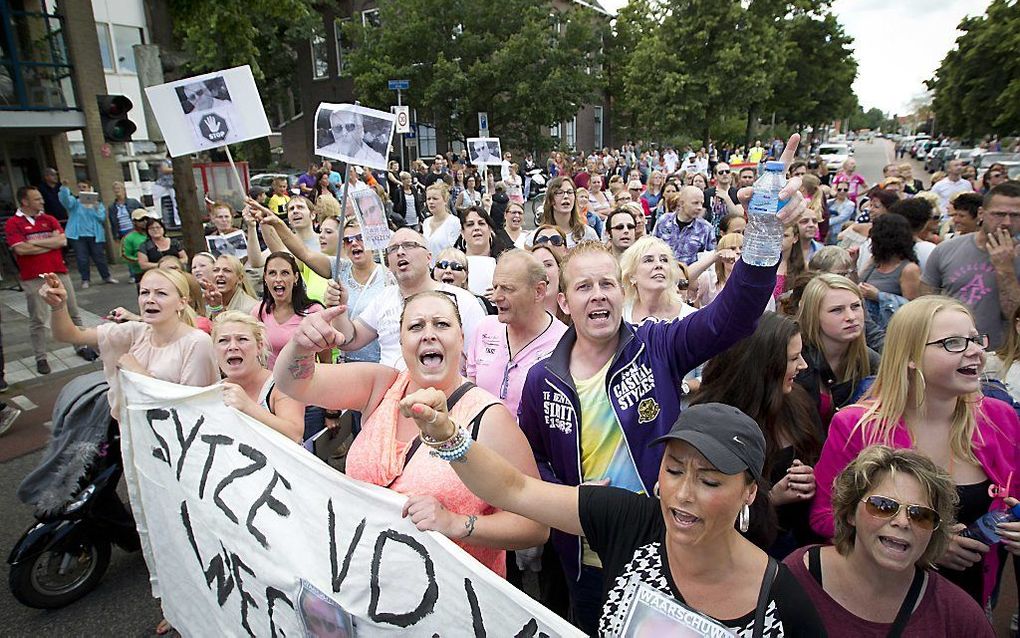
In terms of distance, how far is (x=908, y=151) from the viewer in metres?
52.4

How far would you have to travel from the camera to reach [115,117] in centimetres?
768

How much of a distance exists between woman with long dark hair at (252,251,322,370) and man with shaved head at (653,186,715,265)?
383 centimetres

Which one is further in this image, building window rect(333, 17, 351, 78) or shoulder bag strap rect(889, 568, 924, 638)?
building window rect(333, 17, 351, 78)

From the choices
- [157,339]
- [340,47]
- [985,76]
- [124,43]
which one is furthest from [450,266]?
[340,47]

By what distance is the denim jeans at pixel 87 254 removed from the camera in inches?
474

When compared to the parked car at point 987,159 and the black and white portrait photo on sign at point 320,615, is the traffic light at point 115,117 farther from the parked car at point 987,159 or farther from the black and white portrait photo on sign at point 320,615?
the parked car at point 987,159

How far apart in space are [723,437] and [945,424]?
1.30 m

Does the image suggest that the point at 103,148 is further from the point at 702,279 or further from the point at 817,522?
the point at 817,522

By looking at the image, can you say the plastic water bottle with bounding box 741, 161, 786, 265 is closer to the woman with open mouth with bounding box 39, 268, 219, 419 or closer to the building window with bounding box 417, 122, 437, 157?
the woman with open mouth with bounding box 39, 268, 219, 419

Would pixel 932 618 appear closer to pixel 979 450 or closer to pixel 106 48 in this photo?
pixel 979 450

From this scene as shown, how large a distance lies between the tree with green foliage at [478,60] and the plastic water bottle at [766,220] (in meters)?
27.0

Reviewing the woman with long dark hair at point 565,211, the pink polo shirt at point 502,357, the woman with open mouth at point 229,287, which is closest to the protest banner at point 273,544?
the pink polo shirt at point 502,357

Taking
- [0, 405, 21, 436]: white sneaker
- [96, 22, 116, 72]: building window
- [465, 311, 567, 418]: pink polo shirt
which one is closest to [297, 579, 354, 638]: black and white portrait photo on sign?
[465, 311, 567, 418]: pink polo shirt

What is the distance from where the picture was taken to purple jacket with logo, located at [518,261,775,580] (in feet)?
7.11
